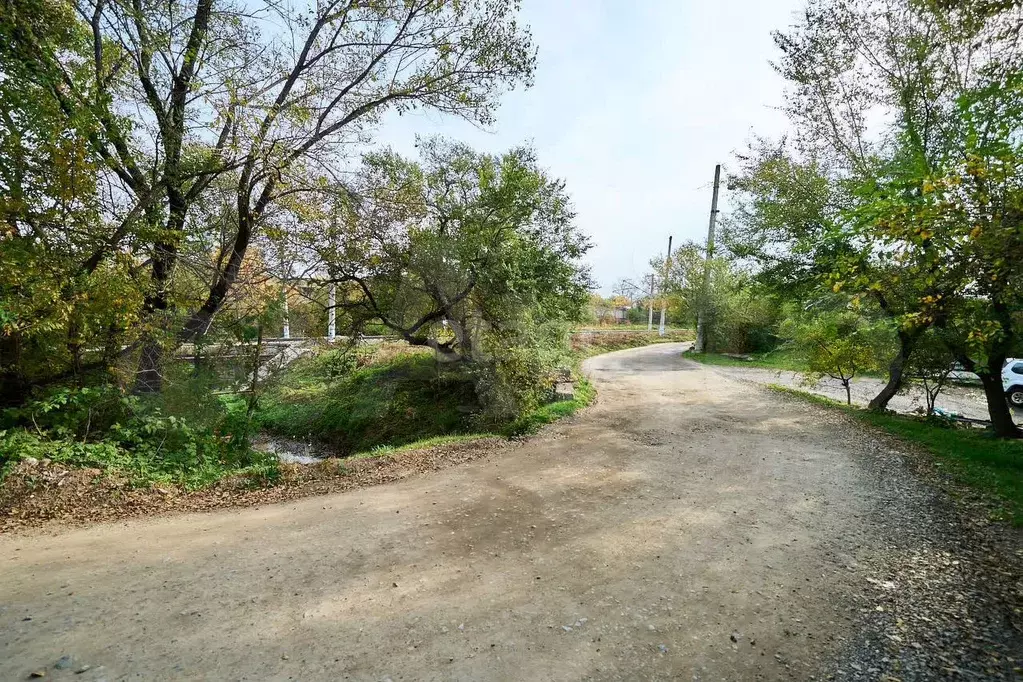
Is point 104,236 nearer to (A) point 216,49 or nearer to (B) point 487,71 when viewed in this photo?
(A) point 216,49

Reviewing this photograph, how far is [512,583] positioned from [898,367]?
11.0 metres

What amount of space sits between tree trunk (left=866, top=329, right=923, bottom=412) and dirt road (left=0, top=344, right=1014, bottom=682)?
4965 millimetres

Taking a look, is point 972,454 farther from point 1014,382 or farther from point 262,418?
point 262,418

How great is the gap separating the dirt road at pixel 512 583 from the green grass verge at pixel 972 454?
68cm

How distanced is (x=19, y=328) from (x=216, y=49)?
5711 mm

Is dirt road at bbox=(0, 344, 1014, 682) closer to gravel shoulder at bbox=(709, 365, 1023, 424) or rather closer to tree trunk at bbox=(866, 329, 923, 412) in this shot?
tree trunk at bbox=(866, 329, 923, 412)

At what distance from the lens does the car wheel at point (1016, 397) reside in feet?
49.5

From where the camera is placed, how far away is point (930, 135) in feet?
35.0

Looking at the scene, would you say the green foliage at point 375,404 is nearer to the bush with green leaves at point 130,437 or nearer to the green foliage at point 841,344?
the bush with green leaves at point 130,437

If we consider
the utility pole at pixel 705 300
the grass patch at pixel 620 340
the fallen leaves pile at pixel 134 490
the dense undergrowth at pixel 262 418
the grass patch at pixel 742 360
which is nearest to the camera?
the fallen leaves pile at pixel 134 490

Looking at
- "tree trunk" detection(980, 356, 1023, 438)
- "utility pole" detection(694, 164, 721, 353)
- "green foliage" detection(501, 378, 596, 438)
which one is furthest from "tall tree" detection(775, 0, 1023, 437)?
"utility pole" detection(694, 164, 721, 353)

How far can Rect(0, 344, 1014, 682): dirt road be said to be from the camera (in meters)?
3.24

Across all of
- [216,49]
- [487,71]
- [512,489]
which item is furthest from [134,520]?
[487,71]

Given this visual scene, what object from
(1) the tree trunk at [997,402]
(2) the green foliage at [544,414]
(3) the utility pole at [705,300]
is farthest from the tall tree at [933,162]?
(3) the utility pole at [705,300]
